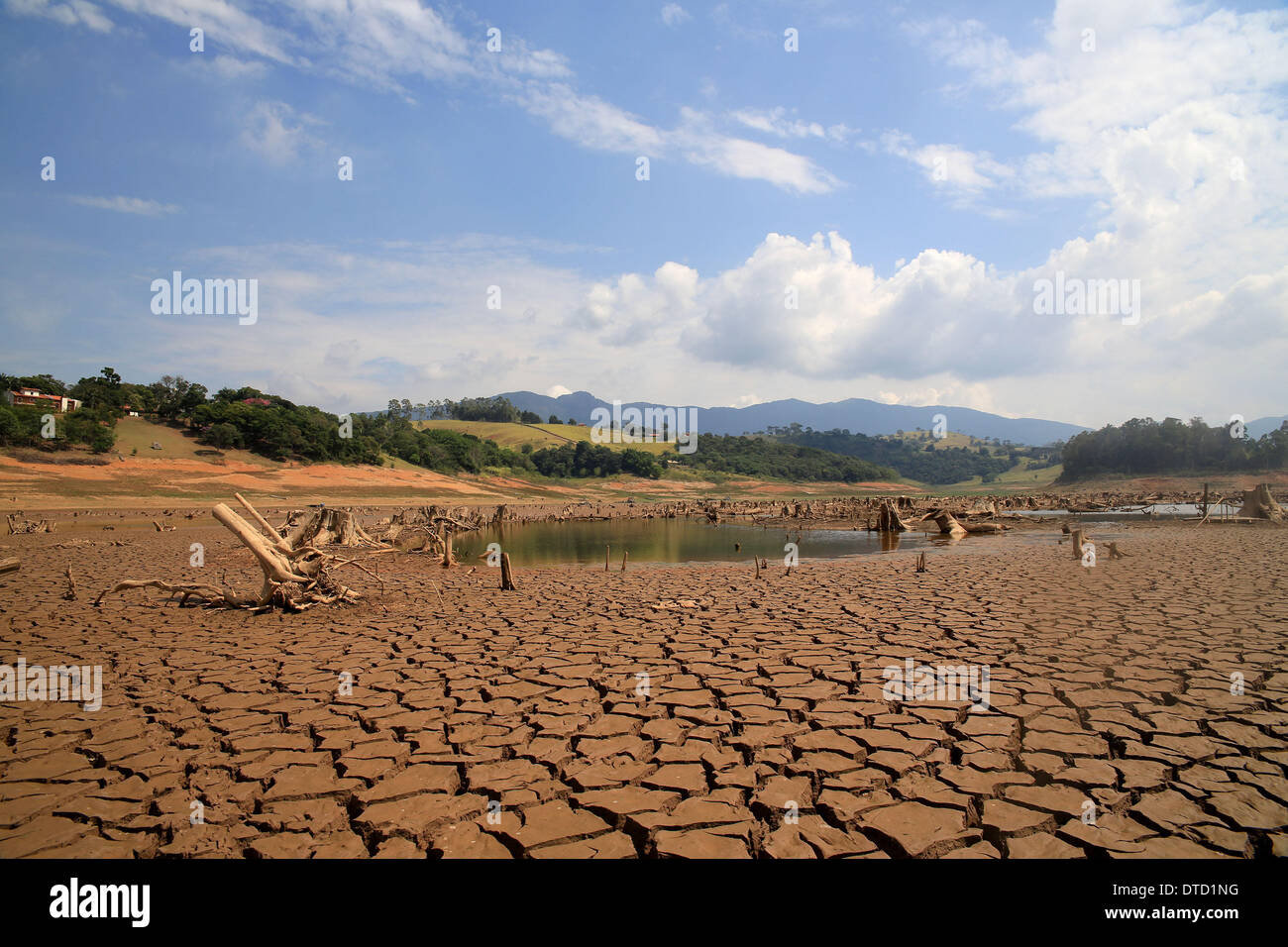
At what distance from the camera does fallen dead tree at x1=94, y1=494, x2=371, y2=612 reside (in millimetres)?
8656

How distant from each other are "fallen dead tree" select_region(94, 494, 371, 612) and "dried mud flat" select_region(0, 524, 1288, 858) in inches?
13.7

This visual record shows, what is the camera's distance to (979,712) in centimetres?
484

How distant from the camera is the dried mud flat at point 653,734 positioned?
3268mm

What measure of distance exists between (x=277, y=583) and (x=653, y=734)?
22.8 feet

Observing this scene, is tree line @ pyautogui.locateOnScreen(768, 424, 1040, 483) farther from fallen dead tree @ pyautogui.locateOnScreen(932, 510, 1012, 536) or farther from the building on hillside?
the building on hillside

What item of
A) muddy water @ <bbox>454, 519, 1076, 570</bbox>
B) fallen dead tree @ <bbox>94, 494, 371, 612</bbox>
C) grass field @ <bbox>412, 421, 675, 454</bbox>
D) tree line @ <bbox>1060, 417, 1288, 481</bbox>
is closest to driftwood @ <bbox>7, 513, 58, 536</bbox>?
muddy water @ <bbox>454, 519, 1076, 570</bbox>

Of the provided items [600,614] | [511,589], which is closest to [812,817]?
[600,614]

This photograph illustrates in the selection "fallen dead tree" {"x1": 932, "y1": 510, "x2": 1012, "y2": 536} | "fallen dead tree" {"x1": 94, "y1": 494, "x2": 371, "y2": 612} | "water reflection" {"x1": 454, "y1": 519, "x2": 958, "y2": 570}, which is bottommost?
"water reflection" {"x1": 454, "y1": 519, "x2": 958, "y2": 570}

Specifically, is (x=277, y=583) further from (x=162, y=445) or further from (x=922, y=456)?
(x=922, y=456)

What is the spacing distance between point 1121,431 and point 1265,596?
83.7m

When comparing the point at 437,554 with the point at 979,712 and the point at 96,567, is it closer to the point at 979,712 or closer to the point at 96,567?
the point at 96,567

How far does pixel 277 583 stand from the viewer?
8859mm

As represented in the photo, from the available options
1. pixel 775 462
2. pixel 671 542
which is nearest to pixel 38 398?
pixel 671 542
